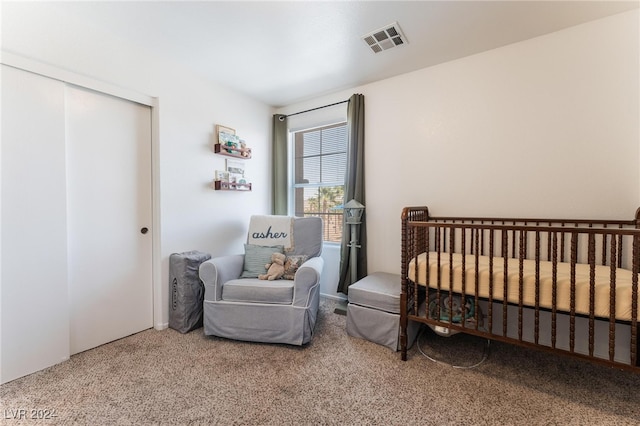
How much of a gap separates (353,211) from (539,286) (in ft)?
5.20

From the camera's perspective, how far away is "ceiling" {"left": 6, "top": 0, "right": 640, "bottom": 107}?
1.75 m

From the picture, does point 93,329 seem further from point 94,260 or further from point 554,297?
point 554,297

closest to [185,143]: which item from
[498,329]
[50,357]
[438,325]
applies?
[50,357]

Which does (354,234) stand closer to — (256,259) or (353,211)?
(353,211)

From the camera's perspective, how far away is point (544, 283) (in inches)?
58.3

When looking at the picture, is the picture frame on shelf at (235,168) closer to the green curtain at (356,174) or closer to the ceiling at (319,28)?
the ceiling at (319,28)

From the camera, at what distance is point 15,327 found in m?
1.68

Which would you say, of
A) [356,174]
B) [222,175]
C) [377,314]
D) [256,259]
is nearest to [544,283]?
[377,314]

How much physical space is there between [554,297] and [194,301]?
99.5 inches

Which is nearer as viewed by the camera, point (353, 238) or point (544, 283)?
point (544, 283)

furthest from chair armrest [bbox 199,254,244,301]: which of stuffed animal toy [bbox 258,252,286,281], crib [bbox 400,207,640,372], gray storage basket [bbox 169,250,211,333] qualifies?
crib [bbox 400,207,640,372]

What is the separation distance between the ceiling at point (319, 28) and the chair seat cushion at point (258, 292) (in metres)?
1.91

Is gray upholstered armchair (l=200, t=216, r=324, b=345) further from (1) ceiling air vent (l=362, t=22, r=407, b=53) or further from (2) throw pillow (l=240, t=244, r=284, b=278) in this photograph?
(1) ceiling air vent (l=362, t=22, r=407, b=53)

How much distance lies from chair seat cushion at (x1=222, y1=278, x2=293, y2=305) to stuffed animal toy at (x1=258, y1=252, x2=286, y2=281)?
14 cm
